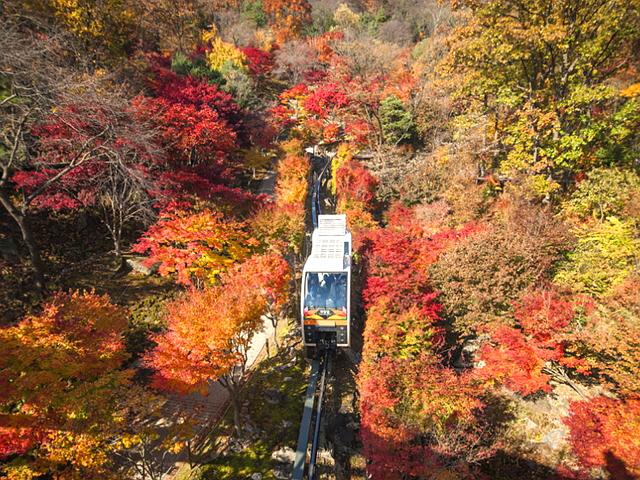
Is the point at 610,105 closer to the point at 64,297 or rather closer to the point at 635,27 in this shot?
the point at 635,27

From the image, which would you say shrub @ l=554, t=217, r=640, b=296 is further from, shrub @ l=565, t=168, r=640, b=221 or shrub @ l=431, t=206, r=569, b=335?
shrub @ l=565, t=168, r=640, b=221

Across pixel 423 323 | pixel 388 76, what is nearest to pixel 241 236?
pixel 423 323

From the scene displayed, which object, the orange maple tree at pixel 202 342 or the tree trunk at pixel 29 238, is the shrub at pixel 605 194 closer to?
the orange maple tree at pixel 202 342

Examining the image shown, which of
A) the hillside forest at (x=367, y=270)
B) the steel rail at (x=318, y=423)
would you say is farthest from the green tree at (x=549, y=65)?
the steel rail at (x=318, y=423)

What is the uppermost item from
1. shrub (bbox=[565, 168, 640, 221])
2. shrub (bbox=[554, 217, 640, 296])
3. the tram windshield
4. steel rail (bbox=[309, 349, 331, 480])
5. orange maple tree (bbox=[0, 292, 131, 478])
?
shrub (bbox=[565, 168, 640, 221])

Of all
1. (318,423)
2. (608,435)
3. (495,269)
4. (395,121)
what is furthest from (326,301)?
(395,121)

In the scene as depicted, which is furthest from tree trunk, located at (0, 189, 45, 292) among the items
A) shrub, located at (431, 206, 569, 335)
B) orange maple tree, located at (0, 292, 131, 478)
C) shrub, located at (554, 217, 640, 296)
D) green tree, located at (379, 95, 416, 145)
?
green tree, located at (379, 95, 416, 145)
